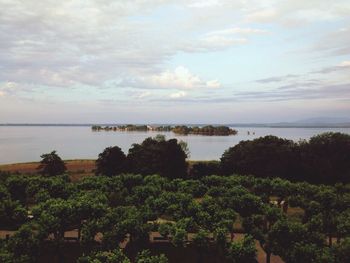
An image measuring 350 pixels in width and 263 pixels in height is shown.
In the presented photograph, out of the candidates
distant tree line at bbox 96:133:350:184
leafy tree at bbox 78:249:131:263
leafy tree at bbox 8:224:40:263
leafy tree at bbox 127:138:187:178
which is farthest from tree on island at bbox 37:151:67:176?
leafy tree at bbox 78:249:131:263

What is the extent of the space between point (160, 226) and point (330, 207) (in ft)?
62.9

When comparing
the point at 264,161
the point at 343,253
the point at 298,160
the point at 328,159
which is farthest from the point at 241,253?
the point at 298,160

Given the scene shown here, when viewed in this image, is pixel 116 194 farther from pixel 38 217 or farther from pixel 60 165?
pixel 60 165

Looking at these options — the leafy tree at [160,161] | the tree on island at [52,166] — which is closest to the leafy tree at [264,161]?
the leafy tree at [160,161]

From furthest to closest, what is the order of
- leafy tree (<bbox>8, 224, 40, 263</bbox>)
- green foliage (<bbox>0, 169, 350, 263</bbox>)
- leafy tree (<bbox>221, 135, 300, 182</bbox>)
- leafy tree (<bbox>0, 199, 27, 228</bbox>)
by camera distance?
leafy tree (<bbox>221, 135, 300, 182</bbox>)
leafy tree (<bbox>0, 199, 27, 228</bbox>)
green foliage (<bbox>0, 169, 350, 263</bbox>)
leafy tree (<bbox>8, 224, 40, 263</bbox>)

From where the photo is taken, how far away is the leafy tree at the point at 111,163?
72312mm

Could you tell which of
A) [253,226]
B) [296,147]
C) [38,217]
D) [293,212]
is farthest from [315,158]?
[38,217]

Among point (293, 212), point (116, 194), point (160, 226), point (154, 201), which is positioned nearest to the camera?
point (160, 226)

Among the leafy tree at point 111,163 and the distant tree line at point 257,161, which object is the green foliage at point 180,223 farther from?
the leafy tree at point 111,163

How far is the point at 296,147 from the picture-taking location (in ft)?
250

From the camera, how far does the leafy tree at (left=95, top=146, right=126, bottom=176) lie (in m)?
72.3

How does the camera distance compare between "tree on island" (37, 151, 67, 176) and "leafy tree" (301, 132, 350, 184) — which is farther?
"tree on island" (37, 151, 67, 176)

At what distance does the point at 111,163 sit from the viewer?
7244 centimetres

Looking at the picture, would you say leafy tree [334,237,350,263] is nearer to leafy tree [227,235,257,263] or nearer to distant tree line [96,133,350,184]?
leafy tree [227,235,257,263]
